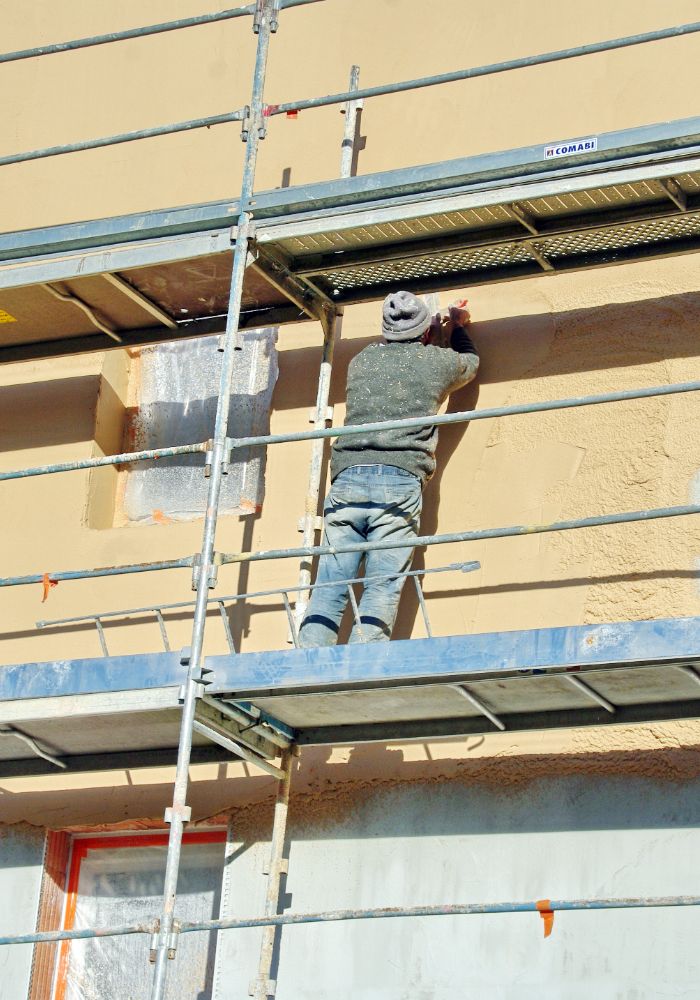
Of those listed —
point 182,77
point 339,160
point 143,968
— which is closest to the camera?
point 143,968

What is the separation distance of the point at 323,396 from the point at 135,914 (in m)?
2.58

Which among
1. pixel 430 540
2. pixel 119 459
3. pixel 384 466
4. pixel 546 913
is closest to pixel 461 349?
pixel 384 466

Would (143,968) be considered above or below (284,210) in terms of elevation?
below

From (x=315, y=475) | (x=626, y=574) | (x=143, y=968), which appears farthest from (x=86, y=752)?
(x=626, y=574)

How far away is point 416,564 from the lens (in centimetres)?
806

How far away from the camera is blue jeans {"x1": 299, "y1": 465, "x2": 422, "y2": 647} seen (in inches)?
295

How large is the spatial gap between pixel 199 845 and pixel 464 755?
140cm

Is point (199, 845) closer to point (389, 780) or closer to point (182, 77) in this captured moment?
point (389, 780)

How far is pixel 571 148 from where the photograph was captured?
7230 millimetres

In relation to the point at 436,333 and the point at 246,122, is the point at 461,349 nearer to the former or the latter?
the point at 436,333

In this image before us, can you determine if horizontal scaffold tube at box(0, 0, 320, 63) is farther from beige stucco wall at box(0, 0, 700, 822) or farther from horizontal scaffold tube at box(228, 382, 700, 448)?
horizontal scaffold tube at box(228, 382, 700, 448)

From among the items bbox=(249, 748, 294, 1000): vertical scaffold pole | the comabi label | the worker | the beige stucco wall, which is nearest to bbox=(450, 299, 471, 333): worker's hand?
the beige stucco wall

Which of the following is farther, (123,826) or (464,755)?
(123,826)

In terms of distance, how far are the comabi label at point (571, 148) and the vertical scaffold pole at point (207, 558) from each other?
4.41 feet
